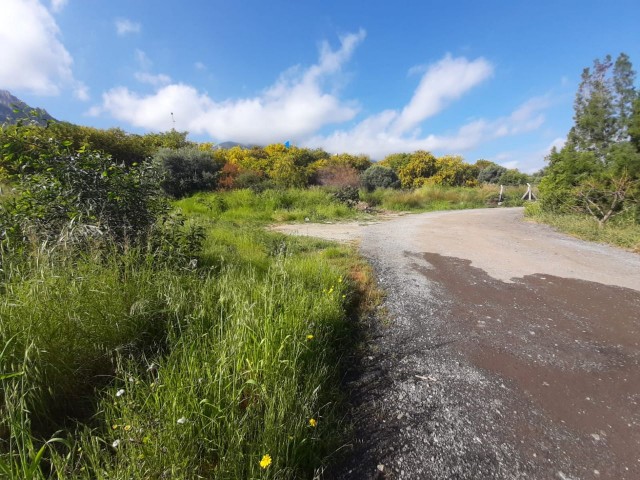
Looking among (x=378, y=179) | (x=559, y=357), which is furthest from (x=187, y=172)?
(x=559, y=357)

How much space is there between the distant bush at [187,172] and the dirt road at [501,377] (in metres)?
12.7

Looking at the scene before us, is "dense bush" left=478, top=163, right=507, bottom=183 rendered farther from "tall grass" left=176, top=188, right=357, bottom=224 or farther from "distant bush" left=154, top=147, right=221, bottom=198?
"distant bush" left=154, top=147, right=221, bottom=198

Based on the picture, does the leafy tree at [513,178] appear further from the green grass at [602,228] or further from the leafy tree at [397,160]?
the green grass at [602,228]

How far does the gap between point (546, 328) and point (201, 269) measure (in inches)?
150

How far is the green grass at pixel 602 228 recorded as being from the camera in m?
6.47

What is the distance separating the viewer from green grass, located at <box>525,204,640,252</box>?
255 inches

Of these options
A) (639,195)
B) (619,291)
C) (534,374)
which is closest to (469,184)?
(639,195)

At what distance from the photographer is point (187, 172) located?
14633mm

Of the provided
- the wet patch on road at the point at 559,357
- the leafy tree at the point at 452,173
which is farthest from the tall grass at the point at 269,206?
the leafy tree at the point at 452,173

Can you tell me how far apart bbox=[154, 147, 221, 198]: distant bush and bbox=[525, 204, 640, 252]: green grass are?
14.3 metres

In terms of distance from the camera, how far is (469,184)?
31.7 meters

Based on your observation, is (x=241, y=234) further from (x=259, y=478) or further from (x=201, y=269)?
(x=259, y=478)

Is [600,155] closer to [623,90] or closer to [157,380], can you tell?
[623,90]

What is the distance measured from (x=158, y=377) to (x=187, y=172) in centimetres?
1475
